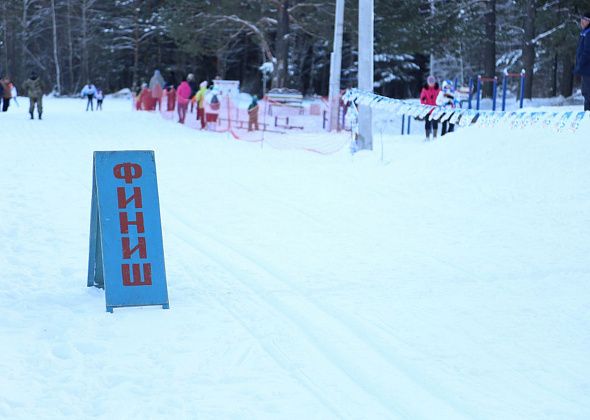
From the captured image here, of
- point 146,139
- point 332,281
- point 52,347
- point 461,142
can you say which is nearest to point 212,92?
point 146,139

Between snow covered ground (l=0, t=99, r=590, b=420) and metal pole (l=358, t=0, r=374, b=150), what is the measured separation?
3.87 metres

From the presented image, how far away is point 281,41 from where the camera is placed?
38719 mm

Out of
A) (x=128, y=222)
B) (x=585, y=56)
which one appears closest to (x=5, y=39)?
(x=585, y=56)

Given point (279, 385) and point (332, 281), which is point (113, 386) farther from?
point (332, 281)

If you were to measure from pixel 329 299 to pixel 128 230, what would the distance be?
5.27ft

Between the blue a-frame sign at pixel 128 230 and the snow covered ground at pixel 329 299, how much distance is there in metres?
0.16

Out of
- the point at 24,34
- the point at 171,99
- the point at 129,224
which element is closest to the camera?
the point at 129,224

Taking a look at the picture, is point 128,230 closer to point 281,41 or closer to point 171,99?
point 171,99

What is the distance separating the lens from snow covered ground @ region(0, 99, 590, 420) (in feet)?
17.6

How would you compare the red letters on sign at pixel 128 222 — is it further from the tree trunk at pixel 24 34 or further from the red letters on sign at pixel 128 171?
the tree trunk at pixel 24 34

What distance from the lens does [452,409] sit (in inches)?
202

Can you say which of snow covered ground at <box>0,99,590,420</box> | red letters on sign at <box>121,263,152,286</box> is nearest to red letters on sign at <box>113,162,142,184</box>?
red letters on sign at <box>121,263,152,286</box>

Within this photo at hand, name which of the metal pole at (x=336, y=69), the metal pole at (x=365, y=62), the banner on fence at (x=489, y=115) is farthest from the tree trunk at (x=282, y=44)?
the metal pole at (x=365, y=62)

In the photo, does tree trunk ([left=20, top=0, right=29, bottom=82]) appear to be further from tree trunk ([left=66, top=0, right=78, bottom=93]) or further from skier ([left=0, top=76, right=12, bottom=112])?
skier ([left=0, top=76, right=12, bottom=112])
